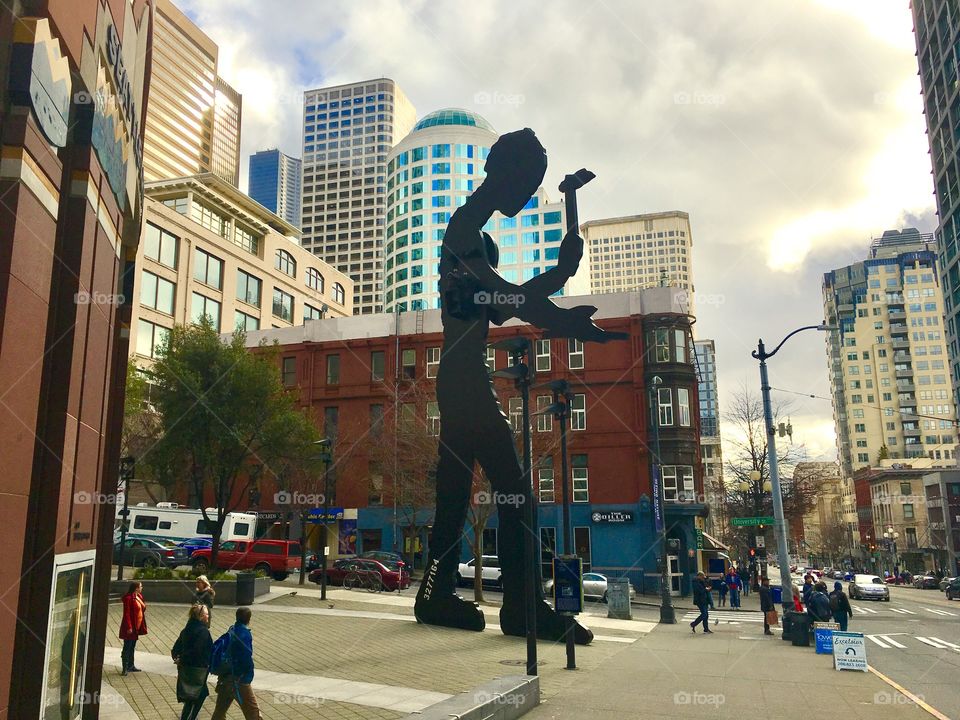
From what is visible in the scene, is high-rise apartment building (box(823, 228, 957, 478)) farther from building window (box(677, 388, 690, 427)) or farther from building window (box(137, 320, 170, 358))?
building window (box(137, 320, 170, 358))

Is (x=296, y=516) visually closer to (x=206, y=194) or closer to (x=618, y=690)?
(x=206, y=194)

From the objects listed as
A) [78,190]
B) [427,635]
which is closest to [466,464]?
[427,635]

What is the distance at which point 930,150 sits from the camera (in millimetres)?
65125

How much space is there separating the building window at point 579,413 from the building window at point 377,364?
1259cm

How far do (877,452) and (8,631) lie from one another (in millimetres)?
140032

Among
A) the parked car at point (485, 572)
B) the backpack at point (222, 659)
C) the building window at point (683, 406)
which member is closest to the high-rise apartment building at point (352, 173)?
the building window at point (683, 406)

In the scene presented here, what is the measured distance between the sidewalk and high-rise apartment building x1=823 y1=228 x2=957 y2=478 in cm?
11520

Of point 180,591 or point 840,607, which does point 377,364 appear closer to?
point 180,591

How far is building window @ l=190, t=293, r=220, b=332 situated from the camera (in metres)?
56.9

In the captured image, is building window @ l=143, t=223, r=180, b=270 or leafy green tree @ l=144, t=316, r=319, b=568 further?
building window @ l=143, t=223, r=180, b=270

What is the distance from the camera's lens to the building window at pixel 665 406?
41969 millimetres

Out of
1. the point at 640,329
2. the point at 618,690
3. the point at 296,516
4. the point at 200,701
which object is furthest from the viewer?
the point at 296,516

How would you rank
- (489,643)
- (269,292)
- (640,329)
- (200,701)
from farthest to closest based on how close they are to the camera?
(269,292), (640,329), (489,643), (200,701)

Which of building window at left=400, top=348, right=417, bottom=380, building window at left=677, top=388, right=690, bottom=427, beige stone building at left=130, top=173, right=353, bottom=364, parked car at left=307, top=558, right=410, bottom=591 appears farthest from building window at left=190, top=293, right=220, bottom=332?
building window at left=677, top=388, right=690, bottom=427
